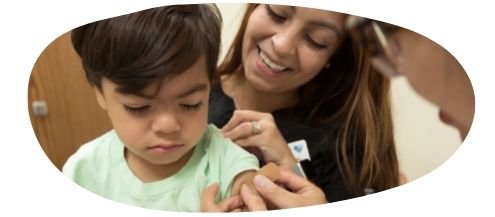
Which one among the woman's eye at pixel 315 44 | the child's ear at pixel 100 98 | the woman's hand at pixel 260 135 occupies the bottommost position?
the woman's hand at pixel 260 135

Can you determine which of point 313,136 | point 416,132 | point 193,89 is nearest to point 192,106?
point 193,89

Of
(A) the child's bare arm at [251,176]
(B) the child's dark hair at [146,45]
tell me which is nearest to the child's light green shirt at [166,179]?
(A) the child's bare arm at [251,176]

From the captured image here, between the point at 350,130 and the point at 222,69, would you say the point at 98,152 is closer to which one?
the point at 222,69

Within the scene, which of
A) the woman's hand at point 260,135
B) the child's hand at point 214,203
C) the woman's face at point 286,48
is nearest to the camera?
the child's hand at point 214,203

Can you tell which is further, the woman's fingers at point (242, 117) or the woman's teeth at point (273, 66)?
the woman's teeth at point (273, 66)

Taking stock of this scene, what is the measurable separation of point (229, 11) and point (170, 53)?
31 centimetres

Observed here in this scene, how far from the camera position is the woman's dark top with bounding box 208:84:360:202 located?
1.30 meters

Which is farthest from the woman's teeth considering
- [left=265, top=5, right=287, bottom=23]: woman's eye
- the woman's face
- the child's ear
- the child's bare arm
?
the child's ear

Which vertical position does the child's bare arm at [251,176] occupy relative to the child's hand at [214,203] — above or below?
above

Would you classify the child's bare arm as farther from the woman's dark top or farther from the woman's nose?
the woman's nose

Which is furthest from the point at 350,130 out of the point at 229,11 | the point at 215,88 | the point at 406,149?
the point at 229,11

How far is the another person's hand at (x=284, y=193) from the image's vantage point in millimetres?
1226

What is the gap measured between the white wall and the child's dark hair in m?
0.09

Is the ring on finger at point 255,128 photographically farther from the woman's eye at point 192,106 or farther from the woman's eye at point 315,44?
the woman's eye at point 315,44
